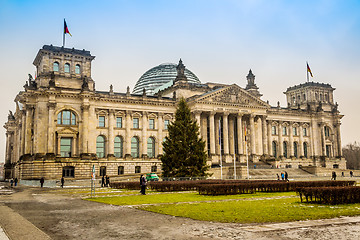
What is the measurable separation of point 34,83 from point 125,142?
20.2 meters

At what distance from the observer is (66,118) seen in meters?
67.0

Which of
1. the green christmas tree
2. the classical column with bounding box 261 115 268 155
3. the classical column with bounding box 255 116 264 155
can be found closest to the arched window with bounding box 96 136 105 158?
the green christmas tree

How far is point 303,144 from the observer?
93125 millimetres

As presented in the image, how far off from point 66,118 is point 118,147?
11641 mm

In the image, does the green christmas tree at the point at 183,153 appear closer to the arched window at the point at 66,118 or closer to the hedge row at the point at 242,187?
the hedge row at the point at 242,187

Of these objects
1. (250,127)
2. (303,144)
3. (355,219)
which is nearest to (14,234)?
(355,219)

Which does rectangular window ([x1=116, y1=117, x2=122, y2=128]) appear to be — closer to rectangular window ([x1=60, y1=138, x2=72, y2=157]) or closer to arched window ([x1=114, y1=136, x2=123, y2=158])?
arched window ([x1=114, y1=136, x2=123, y2=158])

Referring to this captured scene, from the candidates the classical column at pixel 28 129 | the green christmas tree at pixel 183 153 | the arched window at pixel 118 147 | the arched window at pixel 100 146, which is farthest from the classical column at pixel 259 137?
the classical column at pixel 28 129

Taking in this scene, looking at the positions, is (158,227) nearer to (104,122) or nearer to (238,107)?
(104,122)

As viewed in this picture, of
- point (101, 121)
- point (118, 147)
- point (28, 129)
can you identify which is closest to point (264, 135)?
point (118, 147)

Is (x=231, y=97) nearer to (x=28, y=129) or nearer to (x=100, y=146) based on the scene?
(x=100, y=146)

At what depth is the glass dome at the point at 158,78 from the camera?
309 feet

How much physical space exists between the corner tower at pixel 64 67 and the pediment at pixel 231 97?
22.8 m

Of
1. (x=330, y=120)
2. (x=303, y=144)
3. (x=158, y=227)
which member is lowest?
(x=158, y=227)
